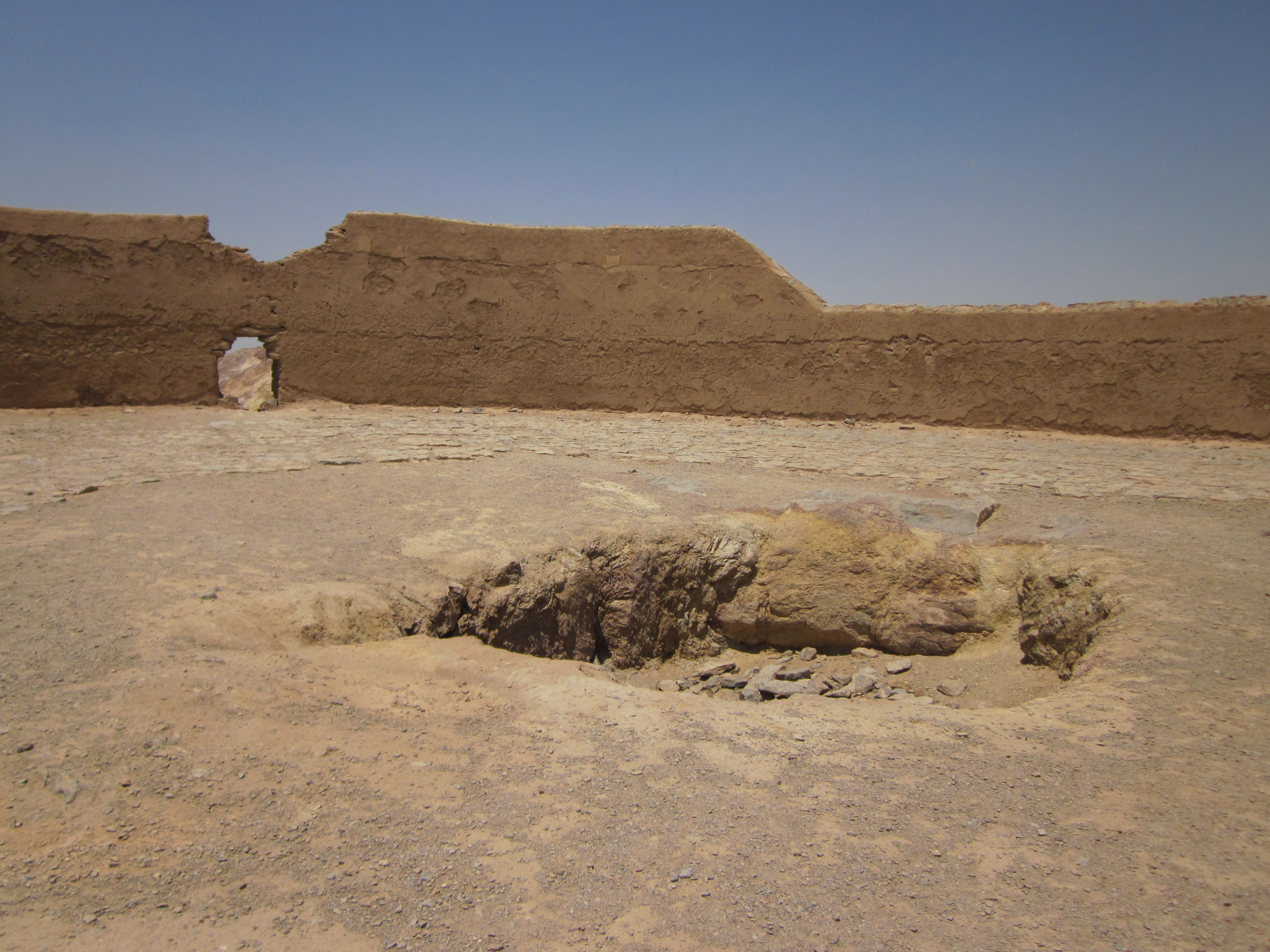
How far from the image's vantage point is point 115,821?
7.02ft

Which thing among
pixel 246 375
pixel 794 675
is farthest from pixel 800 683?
pixel 246 375

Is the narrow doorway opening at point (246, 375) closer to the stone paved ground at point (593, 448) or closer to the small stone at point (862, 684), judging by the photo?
the stone paved ground at point (593, 448)

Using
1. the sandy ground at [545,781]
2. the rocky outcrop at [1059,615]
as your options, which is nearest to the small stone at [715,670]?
the sandy ground at [545,781]

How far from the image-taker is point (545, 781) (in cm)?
254

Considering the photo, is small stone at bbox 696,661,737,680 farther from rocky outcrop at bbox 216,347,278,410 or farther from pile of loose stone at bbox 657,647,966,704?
rocky outcrop at bbox 216,347,278,410

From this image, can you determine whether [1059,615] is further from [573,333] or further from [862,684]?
[573,333]

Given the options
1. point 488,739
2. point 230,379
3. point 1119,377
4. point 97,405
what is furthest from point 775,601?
point 230,379

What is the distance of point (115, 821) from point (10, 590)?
1703 mm

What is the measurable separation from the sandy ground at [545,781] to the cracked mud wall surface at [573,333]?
4.08 m

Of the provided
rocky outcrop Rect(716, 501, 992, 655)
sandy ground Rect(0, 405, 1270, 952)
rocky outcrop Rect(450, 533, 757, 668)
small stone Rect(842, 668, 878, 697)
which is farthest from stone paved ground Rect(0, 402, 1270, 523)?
small stone Rect(842, 668, 878, 697)

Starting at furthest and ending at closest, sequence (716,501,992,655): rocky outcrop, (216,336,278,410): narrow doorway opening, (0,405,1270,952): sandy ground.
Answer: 1. (216,336,278,410): narrow doorway opening
2. (716,501,992,655): rocky outcrop
3. (0,405,1270,952): sandy ground

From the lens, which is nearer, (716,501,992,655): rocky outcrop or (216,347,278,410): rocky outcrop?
(716,501,992,655): rocky outcrop

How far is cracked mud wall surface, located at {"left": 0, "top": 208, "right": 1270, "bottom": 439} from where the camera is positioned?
7895mm

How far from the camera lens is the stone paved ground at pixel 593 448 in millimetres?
5746
